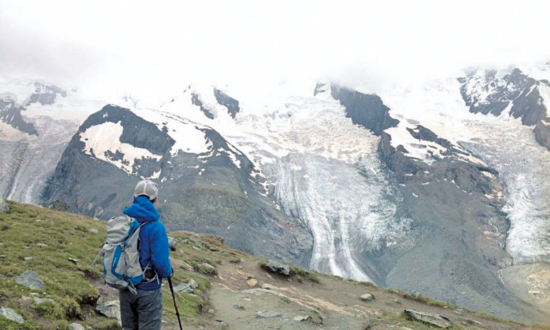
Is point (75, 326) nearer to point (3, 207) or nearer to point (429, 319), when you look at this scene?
point (429, 319)

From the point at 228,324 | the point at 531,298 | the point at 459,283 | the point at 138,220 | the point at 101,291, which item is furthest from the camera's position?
the point at 459,283

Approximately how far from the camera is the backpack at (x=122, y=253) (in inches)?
367

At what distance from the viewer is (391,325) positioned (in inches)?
866

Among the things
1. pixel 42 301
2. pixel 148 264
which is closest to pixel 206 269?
pixel 42 301

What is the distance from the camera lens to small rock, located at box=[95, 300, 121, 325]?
14.6 metres

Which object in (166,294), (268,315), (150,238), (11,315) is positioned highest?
(150,238)

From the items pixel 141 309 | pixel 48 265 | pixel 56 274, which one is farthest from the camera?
pixel 48 265

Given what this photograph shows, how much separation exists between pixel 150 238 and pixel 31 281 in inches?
302

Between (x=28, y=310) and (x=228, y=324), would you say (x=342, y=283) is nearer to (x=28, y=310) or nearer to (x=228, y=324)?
(x=228, y=324)

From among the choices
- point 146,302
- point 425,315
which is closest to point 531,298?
point 425,315

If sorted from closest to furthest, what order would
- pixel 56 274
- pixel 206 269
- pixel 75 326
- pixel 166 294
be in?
1. pixel 75 326
2. pixel 56 274
3. pixel 166 294
4. pixel 206 269

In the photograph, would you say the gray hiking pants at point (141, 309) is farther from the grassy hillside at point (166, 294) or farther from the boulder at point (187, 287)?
the boulder at point (187, 287)

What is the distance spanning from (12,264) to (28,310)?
463 cm

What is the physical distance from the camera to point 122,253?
9.41 m
